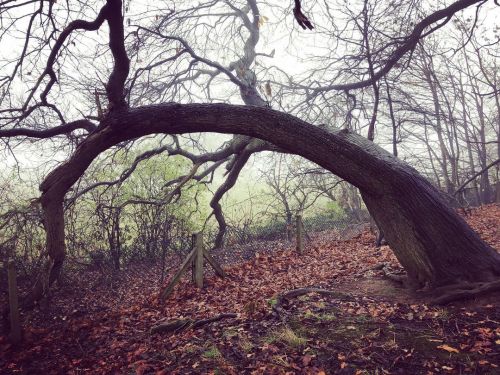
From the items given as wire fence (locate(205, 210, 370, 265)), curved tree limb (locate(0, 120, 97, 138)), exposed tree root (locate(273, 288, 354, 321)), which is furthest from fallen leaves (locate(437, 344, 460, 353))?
wire fence (locate(205, 210, 370, 265))

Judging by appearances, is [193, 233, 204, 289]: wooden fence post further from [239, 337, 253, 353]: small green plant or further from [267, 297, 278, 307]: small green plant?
[239, 337, 253, 353]: small green plant

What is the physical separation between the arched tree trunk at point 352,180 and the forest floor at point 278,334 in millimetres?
523

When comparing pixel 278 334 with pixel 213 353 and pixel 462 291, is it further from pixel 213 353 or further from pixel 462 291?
pixel 462 291

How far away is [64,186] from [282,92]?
646 centimetres

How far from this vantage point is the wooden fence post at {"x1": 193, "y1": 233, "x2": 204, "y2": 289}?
24.7 feet

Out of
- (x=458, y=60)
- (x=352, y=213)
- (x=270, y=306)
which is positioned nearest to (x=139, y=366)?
(x=270, y=306)

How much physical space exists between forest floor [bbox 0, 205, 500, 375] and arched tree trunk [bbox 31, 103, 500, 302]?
52 cm

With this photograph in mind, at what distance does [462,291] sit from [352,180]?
1.90 meters

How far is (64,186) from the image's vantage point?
15.7 feet

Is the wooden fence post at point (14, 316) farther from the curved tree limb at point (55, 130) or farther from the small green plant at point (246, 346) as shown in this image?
the small green plant at point (246, 346)

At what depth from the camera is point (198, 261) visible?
761 centimetres

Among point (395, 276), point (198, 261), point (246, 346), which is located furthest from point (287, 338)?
point (198, 261)

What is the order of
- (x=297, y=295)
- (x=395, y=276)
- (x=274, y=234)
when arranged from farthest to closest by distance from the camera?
(x=274, y=234), (x=395, y=276), (x=297, y=295)

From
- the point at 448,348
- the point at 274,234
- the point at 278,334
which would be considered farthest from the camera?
the point at 274,234
